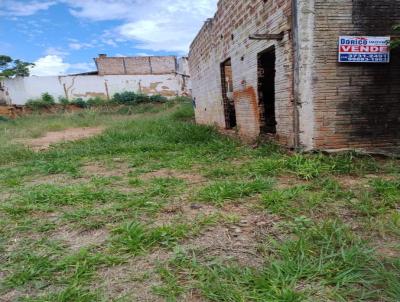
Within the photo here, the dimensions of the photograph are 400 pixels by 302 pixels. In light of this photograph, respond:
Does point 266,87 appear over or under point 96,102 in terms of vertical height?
under

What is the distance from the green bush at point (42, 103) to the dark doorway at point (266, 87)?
72.1 feet

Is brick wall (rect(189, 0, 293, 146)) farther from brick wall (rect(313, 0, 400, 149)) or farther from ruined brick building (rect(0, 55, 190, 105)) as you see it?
ruined brick building (rect(0, 55, 190, 105))

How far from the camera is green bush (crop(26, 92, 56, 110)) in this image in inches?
864

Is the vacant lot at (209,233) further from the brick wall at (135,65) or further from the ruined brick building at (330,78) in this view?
the brick wall at (135,65)

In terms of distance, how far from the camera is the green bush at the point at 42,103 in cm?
2195

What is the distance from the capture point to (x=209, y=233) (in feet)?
7.29

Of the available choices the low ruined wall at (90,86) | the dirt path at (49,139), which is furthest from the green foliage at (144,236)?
the low ruined wall at (90,86)

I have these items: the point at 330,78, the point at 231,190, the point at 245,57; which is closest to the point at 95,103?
the point at 245,57

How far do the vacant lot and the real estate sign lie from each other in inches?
52.6

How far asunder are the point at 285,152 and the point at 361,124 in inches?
44.1

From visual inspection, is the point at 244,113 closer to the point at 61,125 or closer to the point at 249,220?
the point at 249,220

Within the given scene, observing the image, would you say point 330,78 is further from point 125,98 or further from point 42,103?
point 42,103

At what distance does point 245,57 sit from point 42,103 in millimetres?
21609

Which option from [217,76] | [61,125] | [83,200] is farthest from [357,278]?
[61,125]
